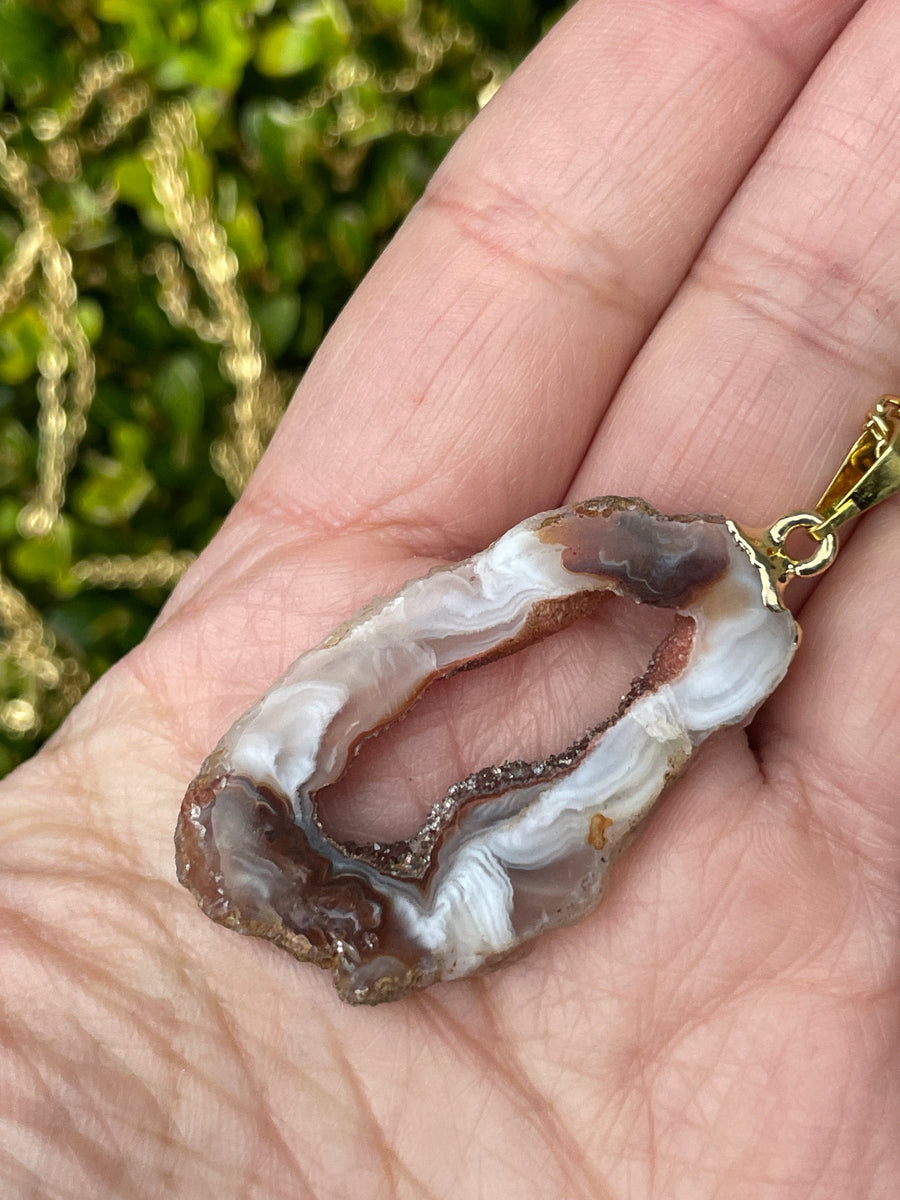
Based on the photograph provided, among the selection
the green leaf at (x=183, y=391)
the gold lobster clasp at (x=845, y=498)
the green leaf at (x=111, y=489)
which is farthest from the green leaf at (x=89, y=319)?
the gold lobster clasp at (x=845, y=498)

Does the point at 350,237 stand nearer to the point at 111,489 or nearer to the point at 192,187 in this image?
the point at 192,187

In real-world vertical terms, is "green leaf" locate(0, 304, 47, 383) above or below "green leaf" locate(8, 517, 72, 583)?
above

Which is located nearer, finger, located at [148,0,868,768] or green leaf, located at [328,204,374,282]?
finger, located at [148,0,868,768]

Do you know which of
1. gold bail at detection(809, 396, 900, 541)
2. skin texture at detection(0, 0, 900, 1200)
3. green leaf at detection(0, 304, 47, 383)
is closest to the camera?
skin texture at detection(0, 0, 900, 1200)

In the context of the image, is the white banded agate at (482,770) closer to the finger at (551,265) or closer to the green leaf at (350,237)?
the finger at (551,265)

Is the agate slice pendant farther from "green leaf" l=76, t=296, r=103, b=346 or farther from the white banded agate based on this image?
"green leaf" l=76, t=296, r=103, b=346

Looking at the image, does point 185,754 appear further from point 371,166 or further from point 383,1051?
point 371,166

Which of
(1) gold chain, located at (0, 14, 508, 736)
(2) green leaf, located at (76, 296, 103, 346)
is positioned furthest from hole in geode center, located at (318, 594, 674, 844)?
(2) green leaf, located at (76, 296, 103, 346)

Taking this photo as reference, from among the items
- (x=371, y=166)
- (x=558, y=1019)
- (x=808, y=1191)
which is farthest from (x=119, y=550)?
(x=808, y=1191)
